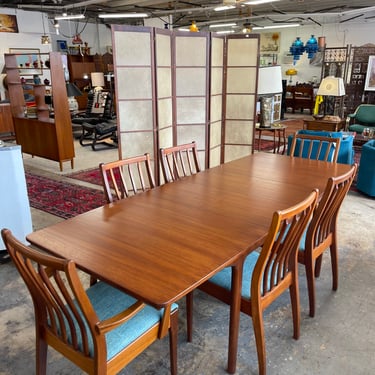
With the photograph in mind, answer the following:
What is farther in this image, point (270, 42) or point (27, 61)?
point (270, 42)

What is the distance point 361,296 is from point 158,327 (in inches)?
63.1

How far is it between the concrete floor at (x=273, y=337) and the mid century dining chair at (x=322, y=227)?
20 centimetres

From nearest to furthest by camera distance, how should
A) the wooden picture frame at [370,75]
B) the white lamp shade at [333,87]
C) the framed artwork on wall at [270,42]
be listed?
1. the white lamp shade at [333,87]
2. the wooden picture frame at [370,75]
3. the framed artwork on wall at [270,42]

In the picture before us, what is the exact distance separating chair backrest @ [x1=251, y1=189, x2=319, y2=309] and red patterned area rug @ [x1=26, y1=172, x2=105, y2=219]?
101 inches

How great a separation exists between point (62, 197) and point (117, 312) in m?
3.08

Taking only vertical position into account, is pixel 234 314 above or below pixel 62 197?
above

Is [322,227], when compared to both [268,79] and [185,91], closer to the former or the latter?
[185,91]

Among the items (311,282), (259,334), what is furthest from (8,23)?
(259,334)

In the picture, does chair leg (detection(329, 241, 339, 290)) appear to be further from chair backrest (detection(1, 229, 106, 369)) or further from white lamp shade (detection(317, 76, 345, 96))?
white lamp shade (detection(317, 76, 345, 96))

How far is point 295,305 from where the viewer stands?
198 cm

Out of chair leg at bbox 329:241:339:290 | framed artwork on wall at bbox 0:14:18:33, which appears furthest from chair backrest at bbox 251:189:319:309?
framed artwork on wall at bbox 0:14:18:33

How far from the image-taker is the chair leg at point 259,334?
1.69 metres

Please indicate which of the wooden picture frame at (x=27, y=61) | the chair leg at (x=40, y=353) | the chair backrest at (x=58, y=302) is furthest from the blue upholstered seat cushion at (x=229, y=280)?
the wooden picture frame at (x=27, y=61)

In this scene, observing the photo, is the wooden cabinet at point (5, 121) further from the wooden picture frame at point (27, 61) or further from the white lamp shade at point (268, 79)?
the white lamp shade at point (268, 79)
